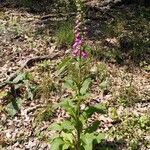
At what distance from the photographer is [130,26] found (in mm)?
10961

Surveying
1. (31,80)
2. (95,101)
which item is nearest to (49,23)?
(31,80)

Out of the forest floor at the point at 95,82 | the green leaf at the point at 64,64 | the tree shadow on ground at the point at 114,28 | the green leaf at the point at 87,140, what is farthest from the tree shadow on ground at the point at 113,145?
the tree shadow on ground at the point at 114,28

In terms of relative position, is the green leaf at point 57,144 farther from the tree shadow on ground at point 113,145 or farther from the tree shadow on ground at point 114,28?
Result: the tree shadow on ground at point 114,28

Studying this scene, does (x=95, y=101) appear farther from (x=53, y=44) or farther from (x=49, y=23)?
(x=49, y=23)

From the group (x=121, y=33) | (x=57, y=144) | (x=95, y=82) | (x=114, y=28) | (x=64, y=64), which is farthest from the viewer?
(x=114, y=28)

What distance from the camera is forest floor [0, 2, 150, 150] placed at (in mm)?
7344

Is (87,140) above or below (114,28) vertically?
below

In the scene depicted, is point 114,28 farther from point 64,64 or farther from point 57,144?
point 57,144

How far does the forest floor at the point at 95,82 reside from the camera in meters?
7.34

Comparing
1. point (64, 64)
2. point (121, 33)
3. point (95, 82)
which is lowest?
point (95, 82)

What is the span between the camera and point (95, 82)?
8625mm

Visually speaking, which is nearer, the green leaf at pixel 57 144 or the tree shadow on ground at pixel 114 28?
the green leaf at pixel 57 144

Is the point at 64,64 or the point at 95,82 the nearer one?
the point at 64,64

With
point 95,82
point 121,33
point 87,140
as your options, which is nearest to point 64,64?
point 95,82
